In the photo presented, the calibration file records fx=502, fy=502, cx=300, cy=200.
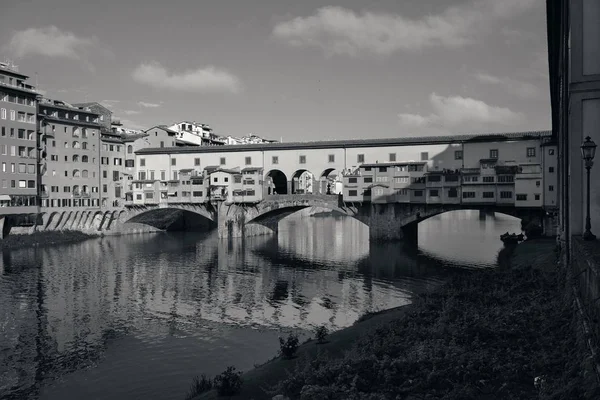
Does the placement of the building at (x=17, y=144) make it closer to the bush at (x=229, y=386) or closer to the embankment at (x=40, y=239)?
the embankment at (x=40, y=239)

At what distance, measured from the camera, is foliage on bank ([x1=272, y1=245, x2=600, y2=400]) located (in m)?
11.0

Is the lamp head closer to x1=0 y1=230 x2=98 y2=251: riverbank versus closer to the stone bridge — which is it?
the stone bridge

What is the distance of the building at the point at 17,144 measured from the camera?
214 ft

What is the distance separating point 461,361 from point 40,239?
6690 centimetres

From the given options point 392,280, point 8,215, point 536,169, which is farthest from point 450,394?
point 8,215

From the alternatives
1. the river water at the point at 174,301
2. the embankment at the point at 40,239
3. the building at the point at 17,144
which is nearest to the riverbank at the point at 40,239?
the embankment at the point at 40,239

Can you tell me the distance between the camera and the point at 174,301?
35469mm

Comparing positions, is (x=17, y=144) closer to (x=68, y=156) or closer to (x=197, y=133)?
(x=68, y=156)

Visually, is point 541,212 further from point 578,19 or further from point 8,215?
point 8,215

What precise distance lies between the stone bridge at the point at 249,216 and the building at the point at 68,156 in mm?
2485

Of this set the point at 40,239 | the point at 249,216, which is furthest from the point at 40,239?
the point at 249,216

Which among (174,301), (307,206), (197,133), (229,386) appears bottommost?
(174,301)

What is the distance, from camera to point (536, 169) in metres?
59.9

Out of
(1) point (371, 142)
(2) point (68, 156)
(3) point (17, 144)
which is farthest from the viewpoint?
(2) point (68, 156)
